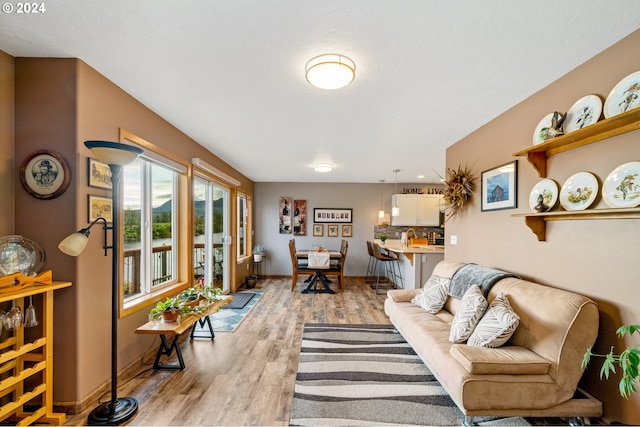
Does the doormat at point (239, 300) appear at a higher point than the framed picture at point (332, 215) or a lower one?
lower

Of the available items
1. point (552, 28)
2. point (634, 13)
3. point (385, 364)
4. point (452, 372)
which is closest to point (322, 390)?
point (385, 364)

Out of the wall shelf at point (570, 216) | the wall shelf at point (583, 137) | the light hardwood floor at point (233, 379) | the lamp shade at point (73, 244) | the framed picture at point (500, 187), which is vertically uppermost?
the wall shelf at point (583, 137)

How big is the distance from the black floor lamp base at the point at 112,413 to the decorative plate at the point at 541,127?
11.3 feet

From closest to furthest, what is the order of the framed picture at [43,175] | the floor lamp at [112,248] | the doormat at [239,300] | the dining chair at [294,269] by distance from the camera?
the floor lamp at [112,248] → the framed picture at [43,175] → the doormat at [239,300] → the dining chair at [294,269]

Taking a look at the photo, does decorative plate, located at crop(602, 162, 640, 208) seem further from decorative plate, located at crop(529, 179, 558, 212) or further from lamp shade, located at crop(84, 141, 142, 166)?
lamp shade, located at crop(84, 141, 142, 166)

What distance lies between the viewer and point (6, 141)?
1865mm

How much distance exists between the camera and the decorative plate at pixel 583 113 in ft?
5.82

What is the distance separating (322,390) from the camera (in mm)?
2229

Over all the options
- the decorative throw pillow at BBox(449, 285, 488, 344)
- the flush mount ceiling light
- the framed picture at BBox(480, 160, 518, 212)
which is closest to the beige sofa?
the decorative throw pillow at BBox(449, 285, 488, 344)

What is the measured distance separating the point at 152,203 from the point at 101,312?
1213 millimetres

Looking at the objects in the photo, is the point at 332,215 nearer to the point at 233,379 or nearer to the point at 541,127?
the point at 233,379

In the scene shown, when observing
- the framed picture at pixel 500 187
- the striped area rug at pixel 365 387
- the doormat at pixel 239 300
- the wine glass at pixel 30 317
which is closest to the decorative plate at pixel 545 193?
the framed picture at pixel 500 187

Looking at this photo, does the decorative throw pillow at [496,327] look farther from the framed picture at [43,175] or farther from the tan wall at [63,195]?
the framed picture at [43,175]

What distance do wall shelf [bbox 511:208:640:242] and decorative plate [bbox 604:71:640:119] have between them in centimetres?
55
